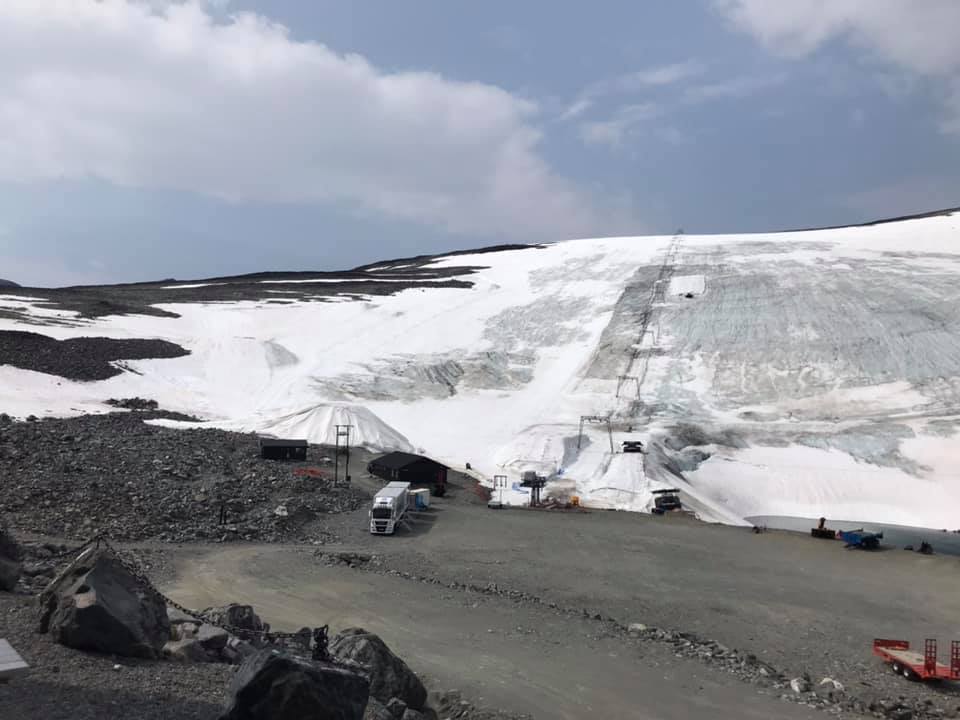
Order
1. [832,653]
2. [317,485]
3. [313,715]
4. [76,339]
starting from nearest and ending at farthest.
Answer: [313,715], [832,653], [317,485], [76,339]

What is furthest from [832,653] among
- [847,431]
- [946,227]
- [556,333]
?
[946,227]

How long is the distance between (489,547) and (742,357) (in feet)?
Result: 100

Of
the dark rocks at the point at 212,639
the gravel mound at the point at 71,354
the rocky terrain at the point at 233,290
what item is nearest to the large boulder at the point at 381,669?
the dark rocks at the point at 212,639

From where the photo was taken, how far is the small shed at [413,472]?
31203 millimetres

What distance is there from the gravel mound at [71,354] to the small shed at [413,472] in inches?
754

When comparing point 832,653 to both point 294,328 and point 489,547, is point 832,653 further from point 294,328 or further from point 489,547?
point 294,328

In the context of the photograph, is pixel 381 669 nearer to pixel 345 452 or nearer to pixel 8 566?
pixel 8 566

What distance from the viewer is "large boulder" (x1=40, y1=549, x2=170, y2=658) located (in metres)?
7.90

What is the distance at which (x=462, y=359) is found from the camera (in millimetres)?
50750

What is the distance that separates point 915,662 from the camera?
14367mm

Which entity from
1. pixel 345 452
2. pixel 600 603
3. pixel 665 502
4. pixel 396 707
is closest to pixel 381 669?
pixel 396 707

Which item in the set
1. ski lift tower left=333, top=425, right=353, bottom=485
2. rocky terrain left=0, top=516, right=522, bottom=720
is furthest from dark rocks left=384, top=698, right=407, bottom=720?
ski lift tower left=333, top=425, right=353, bottom=485

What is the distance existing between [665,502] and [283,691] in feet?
86.8

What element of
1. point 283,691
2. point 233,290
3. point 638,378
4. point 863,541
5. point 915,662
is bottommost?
point 915,662
